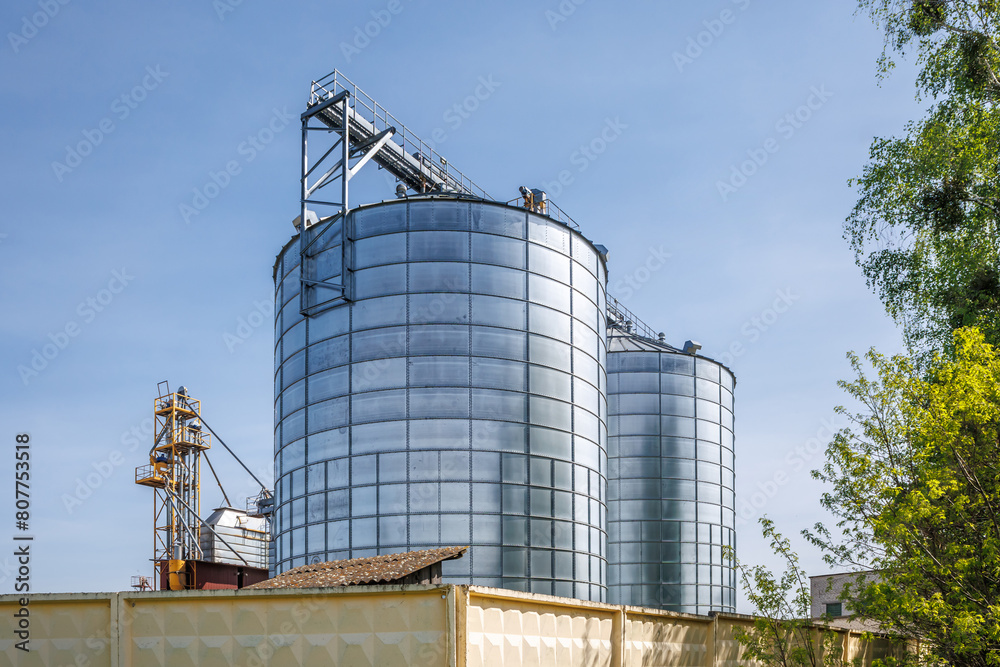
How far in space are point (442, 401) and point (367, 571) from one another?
33.7 feet

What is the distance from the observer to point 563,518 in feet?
87.4

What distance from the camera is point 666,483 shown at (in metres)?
41.6

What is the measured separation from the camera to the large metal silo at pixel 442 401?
2494 cm

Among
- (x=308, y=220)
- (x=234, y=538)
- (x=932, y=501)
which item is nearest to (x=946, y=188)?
(x=932, y=501)

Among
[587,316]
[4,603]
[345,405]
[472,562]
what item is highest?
[587,316]

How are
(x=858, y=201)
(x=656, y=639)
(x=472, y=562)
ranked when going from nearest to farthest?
(x=656, y=639) < (x=858, y=201) < (x=472, y=562)

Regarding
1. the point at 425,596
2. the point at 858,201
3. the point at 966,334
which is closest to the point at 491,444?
the point at 858,201

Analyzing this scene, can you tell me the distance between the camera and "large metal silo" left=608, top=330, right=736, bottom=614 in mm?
40719

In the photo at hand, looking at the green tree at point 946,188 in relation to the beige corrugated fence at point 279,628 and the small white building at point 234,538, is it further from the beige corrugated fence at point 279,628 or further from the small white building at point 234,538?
the small white building at point 234,538

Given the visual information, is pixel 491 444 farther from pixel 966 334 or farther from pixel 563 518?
pixel 966 334

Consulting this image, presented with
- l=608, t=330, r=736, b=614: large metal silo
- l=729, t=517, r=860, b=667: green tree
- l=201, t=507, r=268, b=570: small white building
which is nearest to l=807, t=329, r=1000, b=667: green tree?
l=729, t=517, r=860, b=667: green tree

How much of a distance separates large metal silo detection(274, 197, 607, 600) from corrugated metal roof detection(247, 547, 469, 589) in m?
7.19

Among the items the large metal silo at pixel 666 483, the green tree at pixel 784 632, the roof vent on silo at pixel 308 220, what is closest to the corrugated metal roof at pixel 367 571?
the green tree at pixel 784 632

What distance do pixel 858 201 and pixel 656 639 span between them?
46.9 ft
